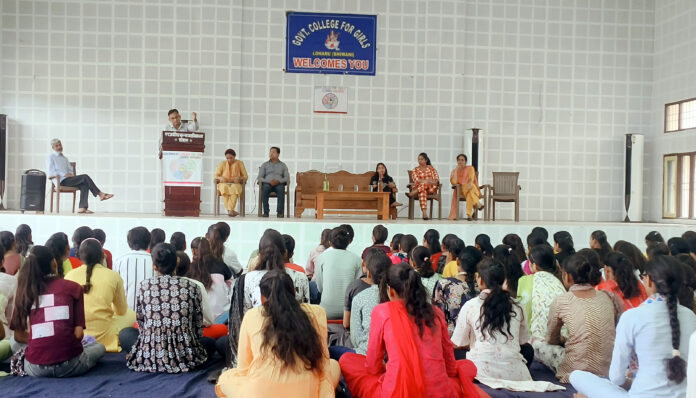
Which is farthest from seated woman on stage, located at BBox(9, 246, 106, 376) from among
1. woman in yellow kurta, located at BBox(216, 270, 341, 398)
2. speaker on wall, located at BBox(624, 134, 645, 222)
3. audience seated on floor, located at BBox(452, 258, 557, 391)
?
speaker on wall, located at BBox(624, 134, 645, 222)

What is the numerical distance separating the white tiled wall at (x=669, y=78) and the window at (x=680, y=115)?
0.09 m

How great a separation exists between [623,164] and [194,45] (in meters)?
8.19

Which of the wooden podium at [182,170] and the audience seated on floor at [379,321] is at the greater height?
the wooden podium at [182,170]

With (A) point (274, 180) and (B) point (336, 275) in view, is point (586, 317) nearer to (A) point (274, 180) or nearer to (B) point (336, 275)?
(B) point (336, 275)

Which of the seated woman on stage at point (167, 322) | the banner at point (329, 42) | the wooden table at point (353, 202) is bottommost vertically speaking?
the seated woman on stage at point (167, 322)

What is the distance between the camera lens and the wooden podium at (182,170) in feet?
28.9

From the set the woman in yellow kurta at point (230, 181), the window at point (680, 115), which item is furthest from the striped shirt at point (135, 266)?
the window at point (680, 115)

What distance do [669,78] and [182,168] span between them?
29.0 feet

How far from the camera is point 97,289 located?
4117 mm

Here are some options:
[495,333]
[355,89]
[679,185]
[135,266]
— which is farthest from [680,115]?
[135,266]

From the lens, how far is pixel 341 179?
427 inches

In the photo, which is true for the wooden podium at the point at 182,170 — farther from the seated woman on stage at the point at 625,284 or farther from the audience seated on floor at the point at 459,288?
the seated woman on stage at the point at 625,284

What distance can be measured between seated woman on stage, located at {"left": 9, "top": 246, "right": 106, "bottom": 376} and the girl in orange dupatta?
5.72ft

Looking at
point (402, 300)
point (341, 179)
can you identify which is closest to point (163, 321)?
point (402, 300)
